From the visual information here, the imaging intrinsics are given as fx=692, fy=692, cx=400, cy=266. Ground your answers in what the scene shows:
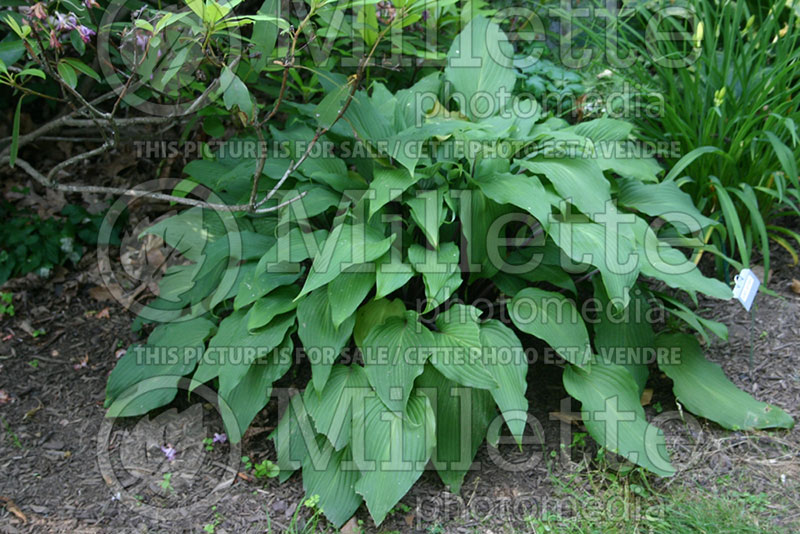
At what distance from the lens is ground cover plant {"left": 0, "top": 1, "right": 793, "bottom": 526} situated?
2.13 m

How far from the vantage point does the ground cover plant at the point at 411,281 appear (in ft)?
6.98

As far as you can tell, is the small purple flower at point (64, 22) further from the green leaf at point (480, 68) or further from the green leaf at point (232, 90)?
the green leaf at point (480, 68)

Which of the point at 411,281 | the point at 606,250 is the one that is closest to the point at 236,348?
the point at 411,281

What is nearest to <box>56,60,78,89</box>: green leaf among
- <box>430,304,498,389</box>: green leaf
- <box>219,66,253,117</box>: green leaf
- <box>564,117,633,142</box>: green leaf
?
<box>219,66,253,117</box>: green leaf

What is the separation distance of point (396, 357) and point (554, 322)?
558 mm

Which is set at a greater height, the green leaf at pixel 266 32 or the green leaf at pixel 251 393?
the green leaf at pixel 266 32

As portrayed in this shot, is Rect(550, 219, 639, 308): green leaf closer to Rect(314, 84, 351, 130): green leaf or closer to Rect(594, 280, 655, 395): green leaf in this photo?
Rect(594, 280, 655, 395): green leaf

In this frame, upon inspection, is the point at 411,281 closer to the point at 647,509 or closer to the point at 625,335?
the point at 625,335

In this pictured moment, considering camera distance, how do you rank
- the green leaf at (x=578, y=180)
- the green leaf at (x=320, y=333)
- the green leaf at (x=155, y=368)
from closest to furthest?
the green leaf at (x=320, y=333) → the green leaf at (x=578, y=180) → the green leaf at (x=155, y=368)

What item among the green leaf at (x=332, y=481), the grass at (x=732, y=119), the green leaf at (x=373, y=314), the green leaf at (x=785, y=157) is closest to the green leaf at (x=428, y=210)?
the green leaf at (x=373, y=314)

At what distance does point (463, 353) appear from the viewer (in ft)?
7.00

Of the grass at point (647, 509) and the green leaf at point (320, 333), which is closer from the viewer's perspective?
the grass at point (647, 509)

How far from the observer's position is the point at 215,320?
2.57 metres

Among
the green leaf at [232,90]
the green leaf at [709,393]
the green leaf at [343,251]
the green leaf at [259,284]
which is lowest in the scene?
the green leaf at [709,393]
